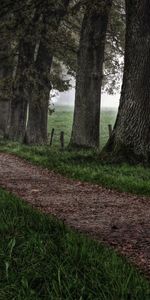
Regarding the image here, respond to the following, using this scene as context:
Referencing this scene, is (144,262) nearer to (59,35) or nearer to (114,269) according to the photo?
(114,269)

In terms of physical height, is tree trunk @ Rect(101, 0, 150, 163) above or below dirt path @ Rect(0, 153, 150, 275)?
above

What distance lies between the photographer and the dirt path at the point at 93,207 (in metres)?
6.03

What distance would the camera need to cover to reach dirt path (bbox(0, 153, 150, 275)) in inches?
237

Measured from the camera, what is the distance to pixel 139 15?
13.7 metres

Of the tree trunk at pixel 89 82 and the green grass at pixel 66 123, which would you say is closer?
the tree trunk at pixel 89 82

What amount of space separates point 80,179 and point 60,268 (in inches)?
292

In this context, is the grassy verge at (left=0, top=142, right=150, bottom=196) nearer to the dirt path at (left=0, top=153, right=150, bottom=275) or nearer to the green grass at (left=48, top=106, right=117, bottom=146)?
the dirt path at (left=0, top=153, right=150, bottom=275)

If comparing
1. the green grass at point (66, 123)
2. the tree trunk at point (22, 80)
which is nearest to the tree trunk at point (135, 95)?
the tree trunk at point (22, 80)

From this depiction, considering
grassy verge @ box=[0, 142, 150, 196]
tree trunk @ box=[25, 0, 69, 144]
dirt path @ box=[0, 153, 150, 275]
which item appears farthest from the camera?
tree trunk @ box=[25, 0, 69, 144]

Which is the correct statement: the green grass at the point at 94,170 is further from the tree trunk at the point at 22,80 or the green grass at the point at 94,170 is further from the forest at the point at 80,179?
the tree trunk at the point at 22,80

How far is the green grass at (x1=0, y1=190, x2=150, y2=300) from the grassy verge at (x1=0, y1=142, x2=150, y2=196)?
15.5 ft

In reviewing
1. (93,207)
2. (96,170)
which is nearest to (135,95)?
(96,170)

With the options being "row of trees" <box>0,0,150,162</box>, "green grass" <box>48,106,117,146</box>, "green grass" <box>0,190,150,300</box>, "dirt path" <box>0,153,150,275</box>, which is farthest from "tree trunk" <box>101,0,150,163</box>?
"green grass" <box>48,106,117,146</box>

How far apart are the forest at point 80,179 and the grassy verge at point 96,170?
0.03m
